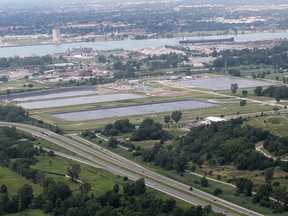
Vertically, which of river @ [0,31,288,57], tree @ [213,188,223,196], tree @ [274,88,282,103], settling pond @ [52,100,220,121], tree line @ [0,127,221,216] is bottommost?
river @ [0,31,288,57]

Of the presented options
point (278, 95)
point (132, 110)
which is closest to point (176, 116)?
point (132, 110)

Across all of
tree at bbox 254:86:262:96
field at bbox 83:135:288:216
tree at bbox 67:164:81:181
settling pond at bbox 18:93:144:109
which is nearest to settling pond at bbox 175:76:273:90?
tree at bbox 254:86:262:96

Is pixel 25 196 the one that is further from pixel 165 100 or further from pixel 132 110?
pixel 165 100

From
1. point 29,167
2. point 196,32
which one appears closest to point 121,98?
point 29,167

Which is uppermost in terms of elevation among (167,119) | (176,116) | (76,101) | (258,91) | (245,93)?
(176,116)

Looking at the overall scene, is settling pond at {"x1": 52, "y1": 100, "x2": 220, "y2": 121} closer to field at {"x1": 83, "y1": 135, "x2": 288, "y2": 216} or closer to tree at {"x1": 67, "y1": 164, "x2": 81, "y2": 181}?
field at {"x1": 83, "y1": 135, "x2": 288, "y2": 216}

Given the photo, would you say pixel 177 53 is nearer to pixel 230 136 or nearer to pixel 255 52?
pixel 255 52

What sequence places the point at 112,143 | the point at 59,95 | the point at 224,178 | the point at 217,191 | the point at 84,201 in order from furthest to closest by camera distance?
1. the point at 59,95
2. the point at 112,143
3. the point at 224,178
4. the point at 217,191
5. the point at 84,201
